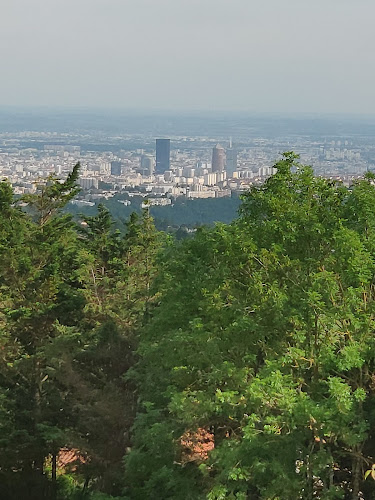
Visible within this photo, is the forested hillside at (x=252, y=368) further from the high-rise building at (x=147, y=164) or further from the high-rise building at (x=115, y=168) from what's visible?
the high-rise building at (x=147, y=164)

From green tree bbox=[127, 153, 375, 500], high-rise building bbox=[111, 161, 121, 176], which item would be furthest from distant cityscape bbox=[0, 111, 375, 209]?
green tree bbox=[127, 153, 375, 500]

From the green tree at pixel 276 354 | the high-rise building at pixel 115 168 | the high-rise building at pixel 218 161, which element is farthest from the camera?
the high-rise building at pixel 218 161

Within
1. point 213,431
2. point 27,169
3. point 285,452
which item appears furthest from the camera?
point 27,169

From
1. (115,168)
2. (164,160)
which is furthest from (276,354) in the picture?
(164,160)

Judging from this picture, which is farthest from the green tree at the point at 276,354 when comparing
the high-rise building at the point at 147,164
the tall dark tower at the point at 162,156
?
the tall dark tower at the point at 162,156

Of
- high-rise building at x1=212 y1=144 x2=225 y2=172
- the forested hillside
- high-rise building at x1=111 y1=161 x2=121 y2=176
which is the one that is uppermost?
the forested hillside

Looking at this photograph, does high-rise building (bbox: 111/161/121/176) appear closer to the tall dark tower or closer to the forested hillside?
the tall dark tower

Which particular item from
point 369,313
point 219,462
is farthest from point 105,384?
point 369,313

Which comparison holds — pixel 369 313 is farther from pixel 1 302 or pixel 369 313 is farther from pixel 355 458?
pixel 1 302
